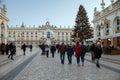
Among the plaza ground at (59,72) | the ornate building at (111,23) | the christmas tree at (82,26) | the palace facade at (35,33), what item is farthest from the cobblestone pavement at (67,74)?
the palace facade at (35,33)

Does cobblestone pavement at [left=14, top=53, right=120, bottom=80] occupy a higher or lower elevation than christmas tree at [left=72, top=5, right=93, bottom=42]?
lower

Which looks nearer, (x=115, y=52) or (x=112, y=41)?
(x=115, y=52)

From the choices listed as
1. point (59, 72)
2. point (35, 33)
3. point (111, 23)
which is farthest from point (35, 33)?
point (59, 72)

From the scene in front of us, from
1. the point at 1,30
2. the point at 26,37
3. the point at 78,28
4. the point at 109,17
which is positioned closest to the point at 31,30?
the point at 26,37

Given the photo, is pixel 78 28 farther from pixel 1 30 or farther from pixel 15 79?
pixel 15 79

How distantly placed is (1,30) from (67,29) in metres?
121

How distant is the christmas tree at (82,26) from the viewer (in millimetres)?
75750

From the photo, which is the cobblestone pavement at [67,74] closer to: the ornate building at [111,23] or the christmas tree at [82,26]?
the ornate building at [111,23]

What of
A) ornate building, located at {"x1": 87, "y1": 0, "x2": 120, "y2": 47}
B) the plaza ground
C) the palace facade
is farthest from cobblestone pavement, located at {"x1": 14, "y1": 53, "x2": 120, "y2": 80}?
the palace facade

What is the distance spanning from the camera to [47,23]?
17650 cm

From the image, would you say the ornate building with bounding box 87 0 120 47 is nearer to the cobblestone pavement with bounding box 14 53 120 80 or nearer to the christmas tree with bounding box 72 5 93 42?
the christmas tree with bounding box 72 5 93 42

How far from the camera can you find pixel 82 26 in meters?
76.9

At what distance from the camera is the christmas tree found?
75.8 m

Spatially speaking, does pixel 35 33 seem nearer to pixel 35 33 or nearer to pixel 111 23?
pixel 35 33
